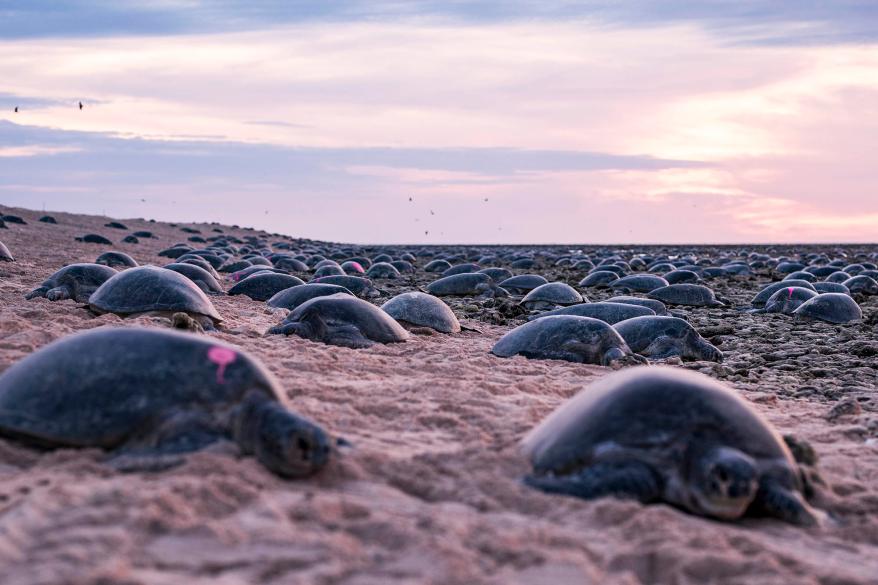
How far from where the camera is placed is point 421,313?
865cm

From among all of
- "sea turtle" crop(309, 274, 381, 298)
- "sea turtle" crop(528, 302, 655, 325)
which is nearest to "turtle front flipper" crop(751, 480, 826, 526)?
"sea turtle" crop(528, 302, 655, 325)

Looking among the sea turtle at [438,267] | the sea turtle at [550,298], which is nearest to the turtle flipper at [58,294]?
the sea turtle at [550,298]

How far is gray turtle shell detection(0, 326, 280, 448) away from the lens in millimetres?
3232

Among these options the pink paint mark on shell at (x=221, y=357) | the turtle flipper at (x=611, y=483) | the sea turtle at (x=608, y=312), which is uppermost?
the pink paint mark on shell at (x=221, y=357)

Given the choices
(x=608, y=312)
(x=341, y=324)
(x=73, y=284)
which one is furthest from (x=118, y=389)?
(x=608, y=312)

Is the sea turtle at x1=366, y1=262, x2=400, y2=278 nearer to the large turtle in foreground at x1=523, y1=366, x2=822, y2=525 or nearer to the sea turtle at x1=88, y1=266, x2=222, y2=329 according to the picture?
the sea turtle at x1=88, y1=266, x2=222, y2=329

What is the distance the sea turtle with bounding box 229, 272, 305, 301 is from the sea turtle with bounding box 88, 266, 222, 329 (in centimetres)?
382

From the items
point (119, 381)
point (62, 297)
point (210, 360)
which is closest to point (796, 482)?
point (210, 360)

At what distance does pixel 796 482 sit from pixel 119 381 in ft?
9.09

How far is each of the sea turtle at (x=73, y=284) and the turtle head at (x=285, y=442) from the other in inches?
229

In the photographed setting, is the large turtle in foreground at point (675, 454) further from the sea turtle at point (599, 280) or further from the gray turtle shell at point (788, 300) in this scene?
the sea turtle at point (599, 280)

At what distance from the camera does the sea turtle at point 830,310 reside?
35.9 ft

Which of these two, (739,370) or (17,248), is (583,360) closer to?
(739,370)

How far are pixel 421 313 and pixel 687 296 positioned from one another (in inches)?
244
